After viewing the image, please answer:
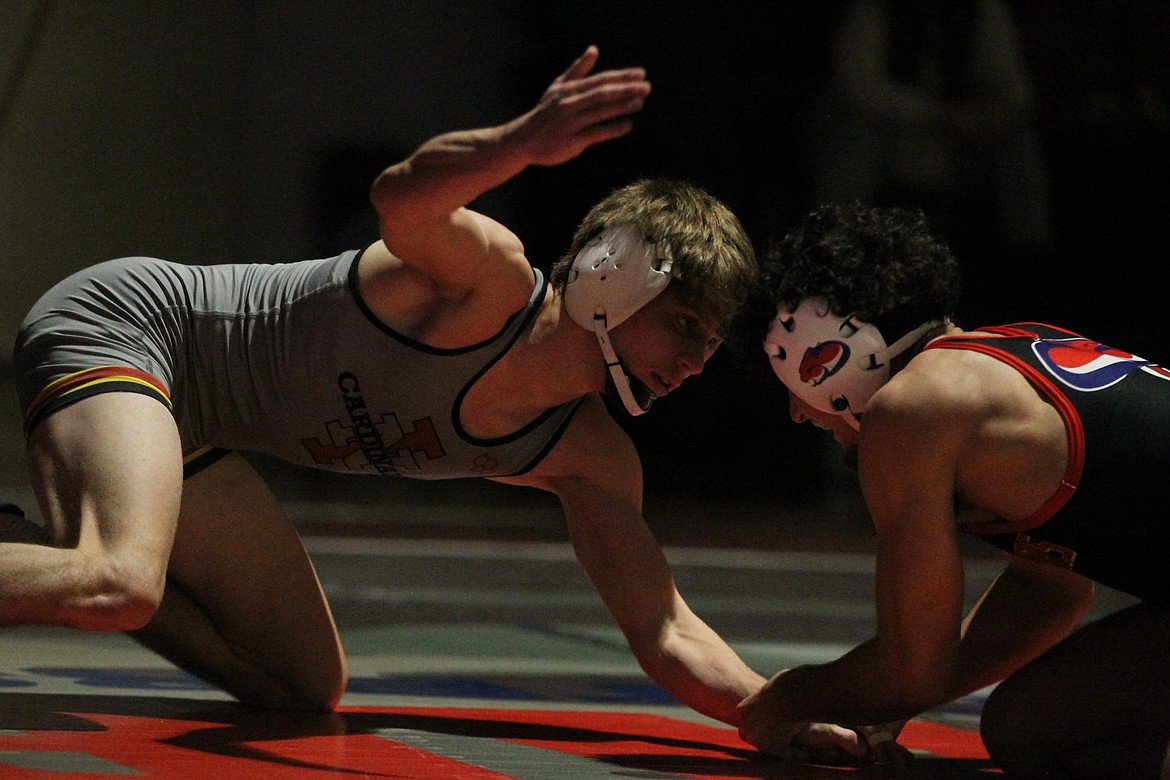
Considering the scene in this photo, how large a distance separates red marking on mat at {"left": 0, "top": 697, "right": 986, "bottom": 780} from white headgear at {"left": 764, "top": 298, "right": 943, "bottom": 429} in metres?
0.67

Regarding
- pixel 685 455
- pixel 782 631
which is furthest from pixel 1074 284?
pixel 782 631

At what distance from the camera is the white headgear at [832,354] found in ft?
8.29

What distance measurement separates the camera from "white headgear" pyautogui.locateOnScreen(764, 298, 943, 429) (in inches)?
99.5

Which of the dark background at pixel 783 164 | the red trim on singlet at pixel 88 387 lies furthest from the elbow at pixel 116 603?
the dark background at pixel 783 164

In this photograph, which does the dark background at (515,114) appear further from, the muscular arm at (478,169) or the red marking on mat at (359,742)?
the muscular arm at (478,169)

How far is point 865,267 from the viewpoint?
2.54m

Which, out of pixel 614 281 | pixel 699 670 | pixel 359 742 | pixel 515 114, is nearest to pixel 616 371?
pixel 614 281

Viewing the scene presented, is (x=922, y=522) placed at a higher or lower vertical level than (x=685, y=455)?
higher

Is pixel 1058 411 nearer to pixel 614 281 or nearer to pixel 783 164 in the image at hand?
pixel 614 281

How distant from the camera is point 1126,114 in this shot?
8156 mm

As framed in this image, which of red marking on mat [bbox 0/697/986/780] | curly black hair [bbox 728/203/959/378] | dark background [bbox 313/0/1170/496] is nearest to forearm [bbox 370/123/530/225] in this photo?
curly black hair [bbox 728/203/959/378]

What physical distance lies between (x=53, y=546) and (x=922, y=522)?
1.47m

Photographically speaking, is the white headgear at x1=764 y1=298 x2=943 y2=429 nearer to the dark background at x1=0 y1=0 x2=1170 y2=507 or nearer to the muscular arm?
the muscular arm

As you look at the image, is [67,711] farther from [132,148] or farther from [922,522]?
[132,148]
